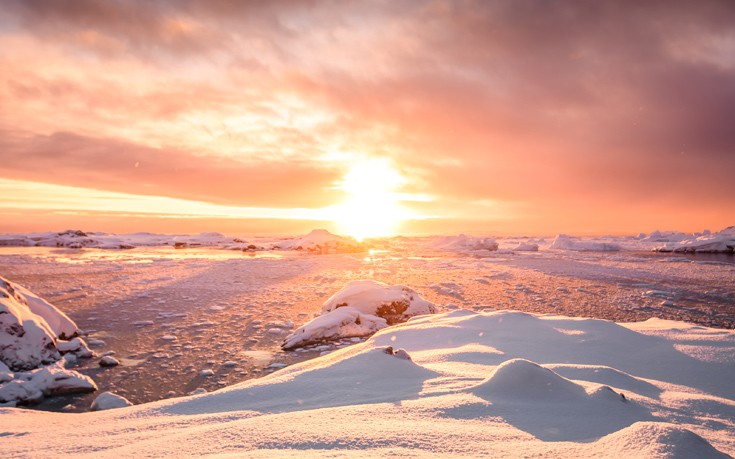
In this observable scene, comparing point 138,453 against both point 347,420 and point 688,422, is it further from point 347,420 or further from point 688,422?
point 688,422

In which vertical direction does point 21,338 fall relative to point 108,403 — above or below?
above

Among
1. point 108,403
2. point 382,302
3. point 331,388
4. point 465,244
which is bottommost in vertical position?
point 108,403

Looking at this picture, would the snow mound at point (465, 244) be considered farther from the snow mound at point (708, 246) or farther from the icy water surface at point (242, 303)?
the icy water surface at point (242, 303)

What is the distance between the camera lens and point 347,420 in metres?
1.91

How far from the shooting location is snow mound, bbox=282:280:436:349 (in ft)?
19.9

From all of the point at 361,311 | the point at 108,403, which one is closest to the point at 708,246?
the point at 361,311

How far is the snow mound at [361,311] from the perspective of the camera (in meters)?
6.07

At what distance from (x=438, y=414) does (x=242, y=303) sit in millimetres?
7525

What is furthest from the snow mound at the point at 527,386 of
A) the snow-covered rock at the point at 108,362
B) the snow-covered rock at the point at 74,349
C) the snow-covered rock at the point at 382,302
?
the snow-covered rock at the point at 74,349

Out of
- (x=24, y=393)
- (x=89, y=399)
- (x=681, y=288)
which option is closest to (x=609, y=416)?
(x=89, y=399)

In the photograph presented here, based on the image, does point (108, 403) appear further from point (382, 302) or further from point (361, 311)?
point (382, 302)

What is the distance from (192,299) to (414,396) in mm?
8191

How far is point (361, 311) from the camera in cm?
737

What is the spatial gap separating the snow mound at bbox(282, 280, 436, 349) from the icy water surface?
0.31m
